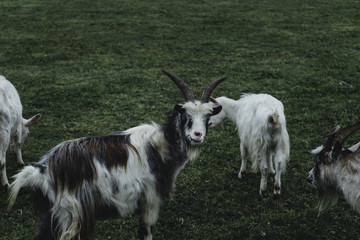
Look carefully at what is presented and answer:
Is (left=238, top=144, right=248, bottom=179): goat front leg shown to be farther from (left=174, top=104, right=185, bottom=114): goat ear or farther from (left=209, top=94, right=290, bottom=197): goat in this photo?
(left=174, top=104, right=185, bottom=114): goat ear

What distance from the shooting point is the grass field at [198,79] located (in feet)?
18.7

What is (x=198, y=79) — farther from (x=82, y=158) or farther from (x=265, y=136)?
(x=82, y=158)

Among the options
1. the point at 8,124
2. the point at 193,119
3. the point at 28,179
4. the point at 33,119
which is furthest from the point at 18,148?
the point at 193,119

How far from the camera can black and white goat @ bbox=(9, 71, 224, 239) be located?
4.02 m

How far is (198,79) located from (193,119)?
302 inches

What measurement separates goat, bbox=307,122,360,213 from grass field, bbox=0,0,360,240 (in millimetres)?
1164

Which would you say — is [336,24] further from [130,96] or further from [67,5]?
[67,5]

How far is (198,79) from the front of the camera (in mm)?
12188

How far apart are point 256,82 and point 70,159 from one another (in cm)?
865

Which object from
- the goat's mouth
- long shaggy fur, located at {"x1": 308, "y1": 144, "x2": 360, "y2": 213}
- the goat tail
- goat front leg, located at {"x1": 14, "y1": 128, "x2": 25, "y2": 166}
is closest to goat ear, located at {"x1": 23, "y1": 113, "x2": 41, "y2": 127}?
goat front leg, located at {"x1": 14, "y1": 128, "x2": 25, "y2": 166}

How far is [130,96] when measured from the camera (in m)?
10.8

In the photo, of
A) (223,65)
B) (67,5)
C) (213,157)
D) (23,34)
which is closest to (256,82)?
(223,65)

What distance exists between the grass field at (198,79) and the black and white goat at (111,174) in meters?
1.20

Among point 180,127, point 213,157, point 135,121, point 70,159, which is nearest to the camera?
point 70,159
